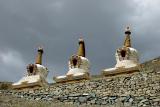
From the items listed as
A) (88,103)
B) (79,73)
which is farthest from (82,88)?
(88,103)

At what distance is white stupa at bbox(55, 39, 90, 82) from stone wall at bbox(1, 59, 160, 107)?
108 cm

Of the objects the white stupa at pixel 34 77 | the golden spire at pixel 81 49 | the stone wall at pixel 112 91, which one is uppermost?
the golden spire at pixel 81 49

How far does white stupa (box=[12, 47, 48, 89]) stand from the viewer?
92.5 ft

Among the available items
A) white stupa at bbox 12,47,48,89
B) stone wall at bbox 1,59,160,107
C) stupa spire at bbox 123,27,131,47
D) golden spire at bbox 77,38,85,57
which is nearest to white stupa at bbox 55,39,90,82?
golden spire at bbox 77,38,85,57

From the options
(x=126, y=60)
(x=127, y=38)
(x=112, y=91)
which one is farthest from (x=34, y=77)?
(x=112, y=91)

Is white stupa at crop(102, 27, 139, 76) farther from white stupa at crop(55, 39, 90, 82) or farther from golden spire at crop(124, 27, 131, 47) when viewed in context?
white stupa at crop(55, 39, 90, 82)

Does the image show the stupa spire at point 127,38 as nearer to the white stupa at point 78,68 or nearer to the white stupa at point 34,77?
the white stupa at point 78,68

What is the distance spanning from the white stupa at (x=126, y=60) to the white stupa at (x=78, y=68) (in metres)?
1.80

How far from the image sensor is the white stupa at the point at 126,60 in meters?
24.8

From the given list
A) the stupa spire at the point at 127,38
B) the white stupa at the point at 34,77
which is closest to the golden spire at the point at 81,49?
the white stupa at the point at 34,77

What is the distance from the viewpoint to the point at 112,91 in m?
22.9

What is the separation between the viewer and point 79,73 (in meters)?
26.5

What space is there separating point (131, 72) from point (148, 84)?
3.02 metres

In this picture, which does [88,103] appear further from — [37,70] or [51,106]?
[37,70]
